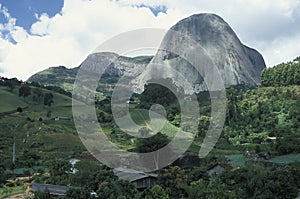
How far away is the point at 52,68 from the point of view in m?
144

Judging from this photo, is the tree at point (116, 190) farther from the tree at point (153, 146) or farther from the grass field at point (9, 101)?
the grass field at point (9, 101)

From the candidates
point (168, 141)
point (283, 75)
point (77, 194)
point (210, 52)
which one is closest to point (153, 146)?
point (168, 141)

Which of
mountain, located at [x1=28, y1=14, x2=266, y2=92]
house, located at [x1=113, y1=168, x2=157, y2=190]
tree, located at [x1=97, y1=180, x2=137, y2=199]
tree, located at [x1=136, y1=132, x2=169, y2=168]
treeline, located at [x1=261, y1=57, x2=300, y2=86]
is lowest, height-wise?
house, located at [x1=113, y1=168, x2=157, y2=190]

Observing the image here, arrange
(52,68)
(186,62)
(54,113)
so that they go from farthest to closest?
(52,68), (186,62), (54,113)

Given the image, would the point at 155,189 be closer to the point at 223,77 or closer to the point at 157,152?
the point at 157,152

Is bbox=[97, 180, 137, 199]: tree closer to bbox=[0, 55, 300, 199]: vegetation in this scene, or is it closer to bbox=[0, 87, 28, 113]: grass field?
bbox=[0, 55, 300, 199]: vegetation

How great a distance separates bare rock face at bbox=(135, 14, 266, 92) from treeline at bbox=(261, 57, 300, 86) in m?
23.9

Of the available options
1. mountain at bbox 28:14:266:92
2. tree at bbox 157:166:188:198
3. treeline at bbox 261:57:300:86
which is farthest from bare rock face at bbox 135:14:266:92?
tree at bbox 157:166:188:198

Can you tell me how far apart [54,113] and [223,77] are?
1771 inches

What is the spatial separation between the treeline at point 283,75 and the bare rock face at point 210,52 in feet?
78.4

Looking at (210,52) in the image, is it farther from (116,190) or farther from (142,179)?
(116,190)

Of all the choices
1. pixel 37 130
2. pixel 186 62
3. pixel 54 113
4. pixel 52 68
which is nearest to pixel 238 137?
pixel 37 130

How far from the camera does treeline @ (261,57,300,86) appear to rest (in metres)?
48.8

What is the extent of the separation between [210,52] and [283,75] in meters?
39.6
